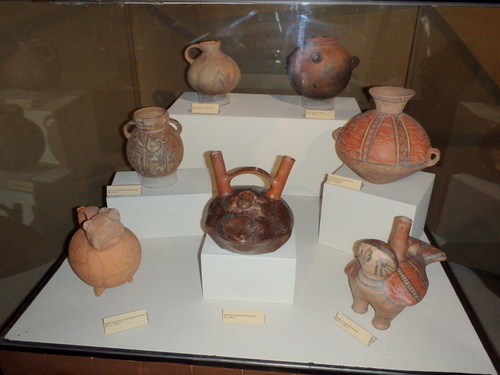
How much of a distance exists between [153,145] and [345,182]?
72 cm

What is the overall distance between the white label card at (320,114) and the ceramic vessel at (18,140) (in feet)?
3.53

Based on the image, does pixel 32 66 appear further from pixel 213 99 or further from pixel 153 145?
pixel 213 99

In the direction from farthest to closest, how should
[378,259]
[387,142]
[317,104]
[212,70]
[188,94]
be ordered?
[188,94]
[317,104]
[212,70]
[387,142]
[378,259]

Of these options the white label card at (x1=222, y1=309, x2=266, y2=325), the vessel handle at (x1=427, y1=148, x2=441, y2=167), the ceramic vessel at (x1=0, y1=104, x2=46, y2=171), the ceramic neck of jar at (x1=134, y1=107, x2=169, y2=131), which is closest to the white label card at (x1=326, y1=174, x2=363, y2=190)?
the vessel handle at (x1=427, y1=148, x2=441, y2=167)

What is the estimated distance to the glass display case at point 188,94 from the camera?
1421 mm

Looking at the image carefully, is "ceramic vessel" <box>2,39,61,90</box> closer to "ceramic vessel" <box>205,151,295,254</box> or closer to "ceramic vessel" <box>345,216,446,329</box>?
"ceramic vessel" <box>205,151,295,254</box>

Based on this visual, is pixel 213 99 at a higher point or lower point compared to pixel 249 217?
higher

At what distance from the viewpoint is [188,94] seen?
2039 millimetres

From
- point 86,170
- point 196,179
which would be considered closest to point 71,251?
point 196,179

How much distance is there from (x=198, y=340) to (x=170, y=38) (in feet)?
5.01

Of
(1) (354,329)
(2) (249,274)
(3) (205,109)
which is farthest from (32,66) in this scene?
(1) (354,329)

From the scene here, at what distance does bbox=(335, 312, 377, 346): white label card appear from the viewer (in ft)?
4.08

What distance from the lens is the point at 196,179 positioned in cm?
171

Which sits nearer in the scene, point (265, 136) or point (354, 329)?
point (354, 329)
